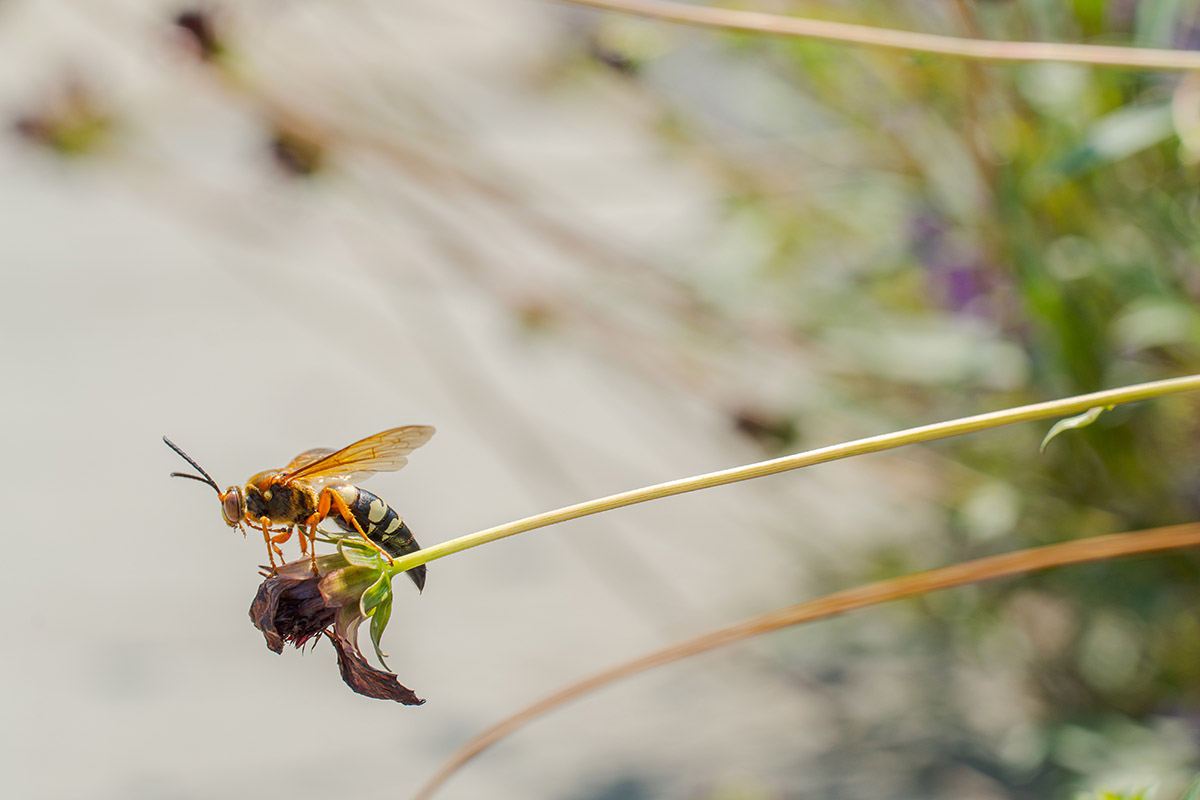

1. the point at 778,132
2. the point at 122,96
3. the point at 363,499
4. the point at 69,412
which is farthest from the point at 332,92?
the point at 69,412

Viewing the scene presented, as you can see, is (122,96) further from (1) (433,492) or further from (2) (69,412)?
(2) (69,412)

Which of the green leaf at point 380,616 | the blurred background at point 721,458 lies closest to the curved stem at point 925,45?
the blurred background at point 721,458

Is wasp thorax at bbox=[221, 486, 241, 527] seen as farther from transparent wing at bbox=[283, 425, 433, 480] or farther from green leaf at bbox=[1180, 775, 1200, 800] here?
green leaf at bbox=[1180, 775, 1200, 800]

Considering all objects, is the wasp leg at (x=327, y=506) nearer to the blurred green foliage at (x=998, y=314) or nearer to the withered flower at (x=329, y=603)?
the withered flower at (x=329, y=603)

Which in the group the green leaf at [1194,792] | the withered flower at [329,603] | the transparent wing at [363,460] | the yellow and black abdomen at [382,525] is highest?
the transparent wing at [363,460]

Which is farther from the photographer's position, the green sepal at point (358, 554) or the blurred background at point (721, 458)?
the blurred background at point (721, 458)

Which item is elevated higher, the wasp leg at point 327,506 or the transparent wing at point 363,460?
the transparent wing at point 363,460

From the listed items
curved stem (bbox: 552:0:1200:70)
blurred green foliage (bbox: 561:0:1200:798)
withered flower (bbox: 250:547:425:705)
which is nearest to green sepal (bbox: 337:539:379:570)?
withered flower (bbox: 250:547:425:705)
